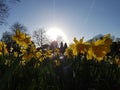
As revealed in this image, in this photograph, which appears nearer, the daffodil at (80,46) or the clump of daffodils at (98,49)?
the clump of daffodils at (98,49)

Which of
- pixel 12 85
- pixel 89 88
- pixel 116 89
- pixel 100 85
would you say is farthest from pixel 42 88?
pixel 116 89

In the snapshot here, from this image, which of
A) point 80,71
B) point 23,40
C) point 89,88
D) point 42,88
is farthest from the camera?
point 23,40

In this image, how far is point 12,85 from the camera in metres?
1.55

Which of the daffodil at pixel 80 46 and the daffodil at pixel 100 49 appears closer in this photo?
the daffodil at pixel 100 49

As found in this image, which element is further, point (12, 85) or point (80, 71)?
point (80, 71)

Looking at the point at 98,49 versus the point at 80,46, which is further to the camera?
the point at 80,46

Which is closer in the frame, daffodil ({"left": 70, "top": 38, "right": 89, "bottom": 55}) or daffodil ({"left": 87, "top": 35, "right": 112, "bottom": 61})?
daffodil ({"left": 87, "top": 35, "right": 112, "bottom": 61})

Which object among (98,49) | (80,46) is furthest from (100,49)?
(80,46)

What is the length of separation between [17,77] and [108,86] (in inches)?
35.3

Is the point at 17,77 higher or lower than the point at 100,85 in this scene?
higher

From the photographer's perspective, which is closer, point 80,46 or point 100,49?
point 100,49

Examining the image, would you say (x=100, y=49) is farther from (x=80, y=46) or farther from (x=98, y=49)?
(x=80, y=46)

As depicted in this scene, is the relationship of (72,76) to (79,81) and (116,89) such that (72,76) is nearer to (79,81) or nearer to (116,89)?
(79,81)

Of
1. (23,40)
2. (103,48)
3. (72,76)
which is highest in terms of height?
(23,40)
